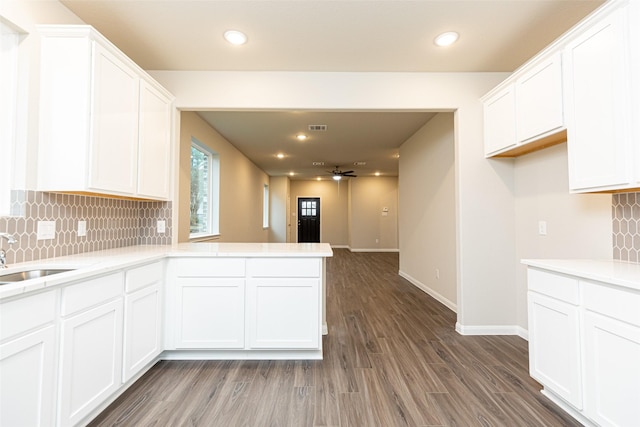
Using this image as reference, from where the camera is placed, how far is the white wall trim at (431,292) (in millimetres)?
3751

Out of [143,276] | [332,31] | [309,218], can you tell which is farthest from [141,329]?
[309,218]

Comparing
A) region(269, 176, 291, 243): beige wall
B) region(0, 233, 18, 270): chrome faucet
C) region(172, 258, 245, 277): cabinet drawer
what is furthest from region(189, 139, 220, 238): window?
region(269, 176, 291, 243): beige wall

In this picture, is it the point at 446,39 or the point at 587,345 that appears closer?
the point at 587,345

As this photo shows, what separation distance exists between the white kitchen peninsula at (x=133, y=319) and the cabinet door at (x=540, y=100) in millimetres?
1881

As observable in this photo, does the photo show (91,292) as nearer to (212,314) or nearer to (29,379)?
(29,379)

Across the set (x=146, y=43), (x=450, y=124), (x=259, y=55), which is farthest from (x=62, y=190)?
(x=450, y=124)

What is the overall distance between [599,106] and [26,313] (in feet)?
10.2

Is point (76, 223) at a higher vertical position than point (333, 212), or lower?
lower

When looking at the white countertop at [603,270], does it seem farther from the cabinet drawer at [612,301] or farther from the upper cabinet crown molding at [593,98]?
the upper cabinet crown molding at [593,98]

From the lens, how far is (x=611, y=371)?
56.6 inches

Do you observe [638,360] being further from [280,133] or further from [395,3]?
[280,133]

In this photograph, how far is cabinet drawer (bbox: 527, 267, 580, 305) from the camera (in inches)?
64.9

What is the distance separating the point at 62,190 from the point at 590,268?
318cm

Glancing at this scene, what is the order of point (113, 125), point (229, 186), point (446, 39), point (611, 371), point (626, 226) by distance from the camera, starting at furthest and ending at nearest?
point (229, 186) < point (446, 39) < point (113, 125) < point (626, 226) < point (611, 371)
